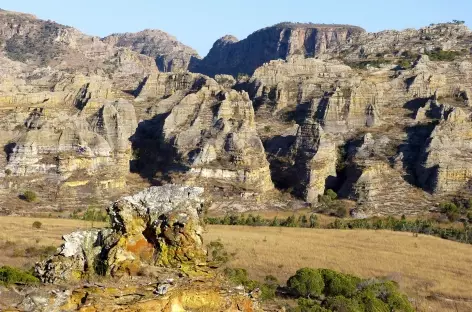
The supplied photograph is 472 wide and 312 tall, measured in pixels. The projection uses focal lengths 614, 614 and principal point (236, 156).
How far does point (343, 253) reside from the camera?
30297 mm

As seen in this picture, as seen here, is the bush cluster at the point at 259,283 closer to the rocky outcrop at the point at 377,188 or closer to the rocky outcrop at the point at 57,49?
the rocky outcrop at the point at 377,188

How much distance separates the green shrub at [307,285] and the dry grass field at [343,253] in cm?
301

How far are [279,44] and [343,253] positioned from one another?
490 feet

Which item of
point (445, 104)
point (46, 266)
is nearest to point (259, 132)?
point (445, 104)

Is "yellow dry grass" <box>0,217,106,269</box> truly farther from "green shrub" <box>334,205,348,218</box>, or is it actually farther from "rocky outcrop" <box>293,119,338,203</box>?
"rocky outcrop" <box>293,119,338,203</box>

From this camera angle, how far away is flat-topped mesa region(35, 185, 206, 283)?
9.19 metres

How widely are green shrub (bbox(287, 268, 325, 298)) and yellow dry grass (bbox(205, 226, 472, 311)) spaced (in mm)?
3006

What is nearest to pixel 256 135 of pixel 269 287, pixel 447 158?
pixel 447 158

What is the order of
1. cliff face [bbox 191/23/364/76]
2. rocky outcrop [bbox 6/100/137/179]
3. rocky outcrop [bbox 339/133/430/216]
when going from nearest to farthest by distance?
1. rocky outcrop [bbox 6/100/137/179]
2. rocky outcrop [bbox 339/133/430/216]
3. cliff face [bbox 191/23/364/76]

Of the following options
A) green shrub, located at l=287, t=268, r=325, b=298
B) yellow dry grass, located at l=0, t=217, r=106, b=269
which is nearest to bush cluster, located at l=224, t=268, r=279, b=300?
green shrub, located at l=287, t=268, r=325, b=298

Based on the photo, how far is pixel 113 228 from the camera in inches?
388

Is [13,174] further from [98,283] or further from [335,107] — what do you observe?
[98,283]

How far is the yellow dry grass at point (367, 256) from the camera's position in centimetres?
2503

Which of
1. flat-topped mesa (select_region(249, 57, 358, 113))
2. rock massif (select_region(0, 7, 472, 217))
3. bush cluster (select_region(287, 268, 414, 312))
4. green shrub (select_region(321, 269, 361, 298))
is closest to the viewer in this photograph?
bush cluster (select_region(287, 268, 414, 312))
